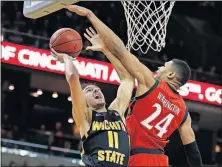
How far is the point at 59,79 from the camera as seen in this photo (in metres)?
15.0

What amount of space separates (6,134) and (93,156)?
30.0 ft

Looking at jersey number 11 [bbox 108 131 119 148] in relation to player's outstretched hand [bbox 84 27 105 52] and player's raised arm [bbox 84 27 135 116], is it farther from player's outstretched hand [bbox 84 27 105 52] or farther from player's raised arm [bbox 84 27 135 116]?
player's outstretched hand [bbox 84 27 105 52]

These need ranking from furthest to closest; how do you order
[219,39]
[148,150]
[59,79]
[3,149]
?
[219,39]
[59,79]
[3,149]
[148,150]

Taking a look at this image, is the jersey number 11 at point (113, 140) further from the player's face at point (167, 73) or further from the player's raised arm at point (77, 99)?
the player's face at point (167, 73)

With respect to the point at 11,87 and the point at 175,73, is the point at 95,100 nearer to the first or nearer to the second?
the point at 175,73

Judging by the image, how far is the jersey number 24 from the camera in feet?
16.5

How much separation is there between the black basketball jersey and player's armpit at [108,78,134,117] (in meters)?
0.17

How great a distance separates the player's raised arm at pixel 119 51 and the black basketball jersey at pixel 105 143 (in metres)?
0.44

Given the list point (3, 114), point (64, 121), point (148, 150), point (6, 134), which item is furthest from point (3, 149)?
point (148, 150)

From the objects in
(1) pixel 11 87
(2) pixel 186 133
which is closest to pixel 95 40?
(2) pixel 186 133

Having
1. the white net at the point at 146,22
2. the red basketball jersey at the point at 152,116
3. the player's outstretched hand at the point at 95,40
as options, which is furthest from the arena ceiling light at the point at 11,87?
the red basketball jersey at the point at 152,116

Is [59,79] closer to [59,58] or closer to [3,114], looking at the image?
[3,114]

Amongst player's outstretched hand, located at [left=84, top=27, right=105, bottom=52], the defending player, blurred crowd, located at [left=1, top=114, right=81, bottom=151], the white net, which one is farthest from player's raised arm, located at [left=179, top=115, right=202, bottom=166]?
blurred crowd, located at [left=1, top=114, right=81, bottom=151]

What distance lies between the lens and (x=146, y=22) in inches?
248
